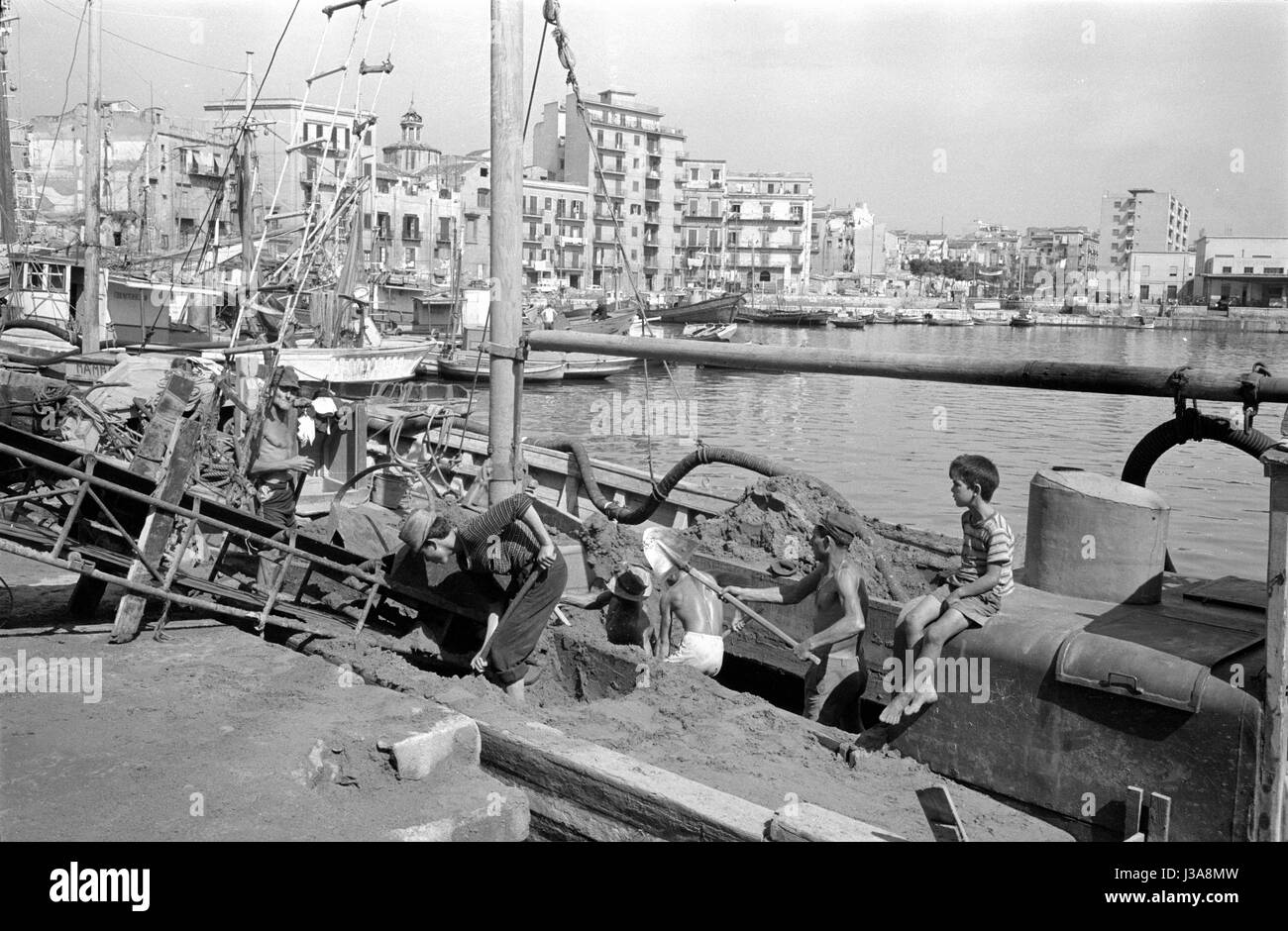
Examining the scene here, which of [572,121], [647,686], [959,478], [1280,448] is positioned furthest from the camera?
[572,121]

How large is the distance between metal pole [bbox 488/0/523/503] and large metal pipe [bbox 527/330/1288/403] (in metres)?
0.50

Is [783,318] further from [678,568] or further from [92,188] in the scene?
[678,568]

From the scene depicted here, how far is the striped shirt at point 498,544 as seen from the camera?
741 centimetres

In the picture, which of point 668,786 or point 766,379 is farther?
point 766,379

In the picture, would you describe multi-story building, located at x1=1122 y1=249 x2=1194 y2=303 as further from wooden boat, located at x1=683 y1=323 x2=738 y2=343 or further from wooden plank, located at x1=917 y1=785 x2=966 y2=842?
wooden plank, located at x1=917 y1=785 x2=966 y2=842

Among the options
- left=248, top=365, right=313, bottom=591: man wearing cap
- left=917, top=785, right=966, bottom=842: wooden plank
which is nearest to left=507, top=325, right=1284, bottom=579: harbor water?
left=248, top=365, right=313, bottom=591: man wearing cap

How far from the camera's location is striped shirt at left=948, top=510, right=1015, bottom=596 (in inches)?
236

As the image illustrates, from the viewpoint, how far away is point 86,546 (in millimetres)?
7289

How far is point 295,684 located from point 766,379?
49.1m

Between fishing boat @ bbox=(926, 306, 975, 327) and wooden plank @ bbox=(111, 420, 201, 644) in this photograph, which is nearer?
wooden plank @ bbox=(111, 420, 201, 644)

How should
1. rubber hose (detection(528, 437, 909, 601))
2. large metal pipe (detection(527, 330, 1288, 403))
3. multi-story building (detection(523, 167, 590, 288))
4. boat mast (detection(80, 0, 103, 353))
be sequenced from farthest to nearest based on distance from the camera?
multi-story building (detection(523, 167, 590, 288)) → boat mast (detection(80, 0, 103, 353)) → rubber hose (detection(528, 437, 909, 601)) → large metal pipe (detection(527, 330, 1288, 403))

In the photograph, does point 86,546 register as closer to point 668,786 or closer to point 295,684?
point 295,684

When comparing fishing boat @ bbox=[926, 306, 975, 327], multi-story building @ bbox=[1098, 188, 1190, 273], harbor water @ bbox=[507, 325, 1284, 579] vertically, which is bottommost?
harbor water @ bbox=[507, 325, 1284, 579]
